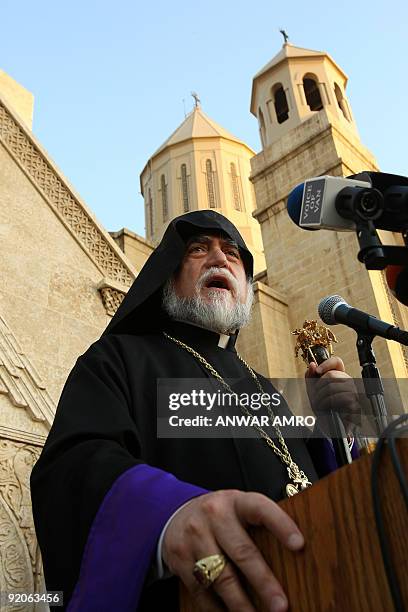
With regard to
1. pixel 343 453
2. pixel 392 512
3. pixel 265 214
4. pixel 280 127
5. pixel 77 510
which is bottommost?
pixel 392 512

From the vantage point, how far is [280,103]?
1734 centimetres

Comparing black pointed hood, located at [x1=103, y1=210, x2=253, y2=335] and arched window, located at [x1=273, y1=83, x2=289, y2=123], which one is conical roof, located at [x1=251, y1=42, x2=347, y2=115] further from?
black pointed hood, located at [x1=103, y1=210, x2=253, y2=335]

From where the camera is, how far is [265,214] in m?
14.1

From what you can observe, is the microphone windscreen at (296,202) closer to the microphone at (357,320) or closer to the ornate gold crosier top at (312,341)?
the microphone at (357,320)

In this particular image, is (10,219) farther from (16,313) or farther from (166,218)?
(166,218)

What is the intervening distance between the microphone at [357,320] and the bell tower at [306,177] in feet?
25.3

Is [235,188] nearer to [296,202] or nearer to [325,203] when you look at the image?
[296,202]

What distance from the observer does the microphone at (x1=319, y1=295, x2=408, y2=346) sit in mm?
1549

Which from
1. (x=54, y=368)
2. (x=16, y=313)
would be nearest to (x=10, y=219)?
(x=16, y=313)

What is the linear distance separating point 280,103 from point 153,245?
8.66m

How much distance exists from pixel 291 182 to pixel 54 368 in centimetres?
1084

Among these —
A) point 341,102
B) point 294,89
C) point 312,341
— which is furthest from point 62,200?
point 341,102

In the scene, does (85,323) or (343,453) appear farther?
(85,323)

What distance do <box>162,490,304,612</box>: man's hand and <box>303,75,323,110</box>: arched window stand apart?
57.9 ft
